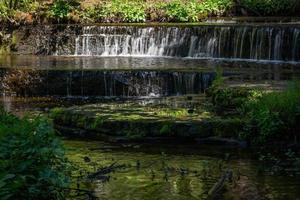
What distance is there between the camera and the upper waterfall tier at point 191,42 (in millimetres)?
21016

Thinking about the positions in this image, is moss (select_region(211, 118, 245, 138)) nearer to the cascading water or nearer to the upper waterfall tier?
the cascading water

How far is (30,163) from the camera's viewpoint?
5.82 meters

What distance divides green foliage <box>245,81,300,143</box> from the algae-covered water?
0.48 metres

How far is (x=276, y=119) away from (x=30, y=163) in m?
5.01

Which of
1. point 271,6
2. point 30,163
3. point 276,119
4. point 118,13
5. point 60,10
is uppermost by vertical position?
point 271,6

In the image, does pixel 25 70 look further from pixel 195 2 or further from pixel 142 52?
pixel 195 2

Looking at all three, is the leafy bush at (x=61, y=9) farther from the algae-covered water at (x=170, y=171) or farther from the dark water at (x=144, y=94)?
the algae-covered water at (x=170, y=171)

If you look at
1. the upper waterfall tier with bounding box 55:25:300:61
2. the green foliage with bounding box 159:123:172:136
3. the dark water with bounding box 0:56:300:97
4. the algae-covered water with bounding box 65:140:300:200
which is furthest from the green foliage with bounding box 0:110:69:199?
the upper waterfall tier with bounding box 55:25:300:61

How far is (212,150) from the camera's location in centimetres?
988

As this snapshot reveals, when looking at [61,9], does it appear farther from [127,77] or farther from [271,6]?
[127,77]

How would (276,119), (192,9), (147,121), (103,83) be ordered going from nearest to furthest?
(276,119), (147,121), (103,83), (192,9)

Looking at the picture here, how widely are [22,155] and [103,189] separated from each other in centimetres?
188

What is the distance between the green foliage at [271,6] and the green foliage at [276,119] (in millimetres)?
18868

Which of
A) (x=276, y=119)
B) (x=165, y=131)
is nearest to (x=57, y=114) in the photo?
(x=165, y=131)
